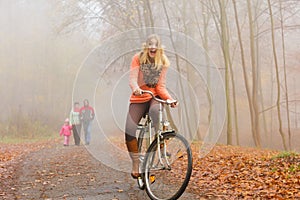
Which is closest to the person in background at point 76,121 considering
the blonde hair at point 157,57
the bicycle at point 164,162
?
the bicycle at point 164,162

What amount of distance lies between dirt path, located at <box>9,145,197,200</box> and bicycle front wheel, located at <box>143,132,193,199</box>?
0.33 meters

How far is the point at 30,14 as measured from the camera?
3981cm

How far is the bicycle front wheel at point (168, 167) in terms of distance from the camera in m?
4.85

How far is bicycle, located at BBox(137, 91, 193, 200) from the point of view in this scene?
16.1 ft

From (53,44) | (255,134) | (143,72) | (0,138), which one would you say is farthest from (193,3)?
(53,44)

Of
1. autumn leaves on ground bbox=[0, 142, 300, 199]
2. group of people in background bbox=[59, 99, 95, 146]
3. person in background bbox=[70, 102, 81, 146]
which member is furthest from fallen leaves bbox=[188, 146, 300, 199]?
person in background bbox=[70, 102, 81, 146]

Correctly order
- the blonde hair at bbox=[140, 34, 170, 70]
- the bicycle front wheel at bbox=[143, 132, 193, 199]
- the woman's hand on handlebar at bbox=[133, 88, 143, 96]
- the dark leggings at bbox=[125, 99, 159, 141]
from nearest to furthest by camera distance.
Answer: the bicycle front wheel at bbox=[143, 132, 193, 199], the woman's hand on handlebar at bbox=[133, 88, 143, 96], the blonde hair at bbox=[140, 34, 170, 70], the dark leggings at bbox=[125, 99, 159, 141]

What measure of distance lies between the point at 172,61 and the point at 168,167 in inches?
113

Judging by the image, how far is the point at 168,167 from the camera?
5.24 m

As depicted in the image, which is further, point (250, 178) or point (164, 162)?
point (250, 178)

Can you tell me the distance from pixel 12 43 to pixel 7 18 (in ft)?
8.02

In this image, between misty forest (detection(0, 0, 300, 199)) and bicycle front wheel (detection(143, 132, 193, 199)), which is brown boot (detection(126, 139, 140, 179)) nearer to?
bicycle front wheel (detection(143, 132, 193, 199))

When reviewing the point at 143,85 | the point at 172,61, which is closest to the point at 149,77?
the point at 143,85

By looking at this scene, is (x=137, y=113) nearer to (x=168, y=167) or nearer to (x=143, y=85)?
(x=143, y=85)
